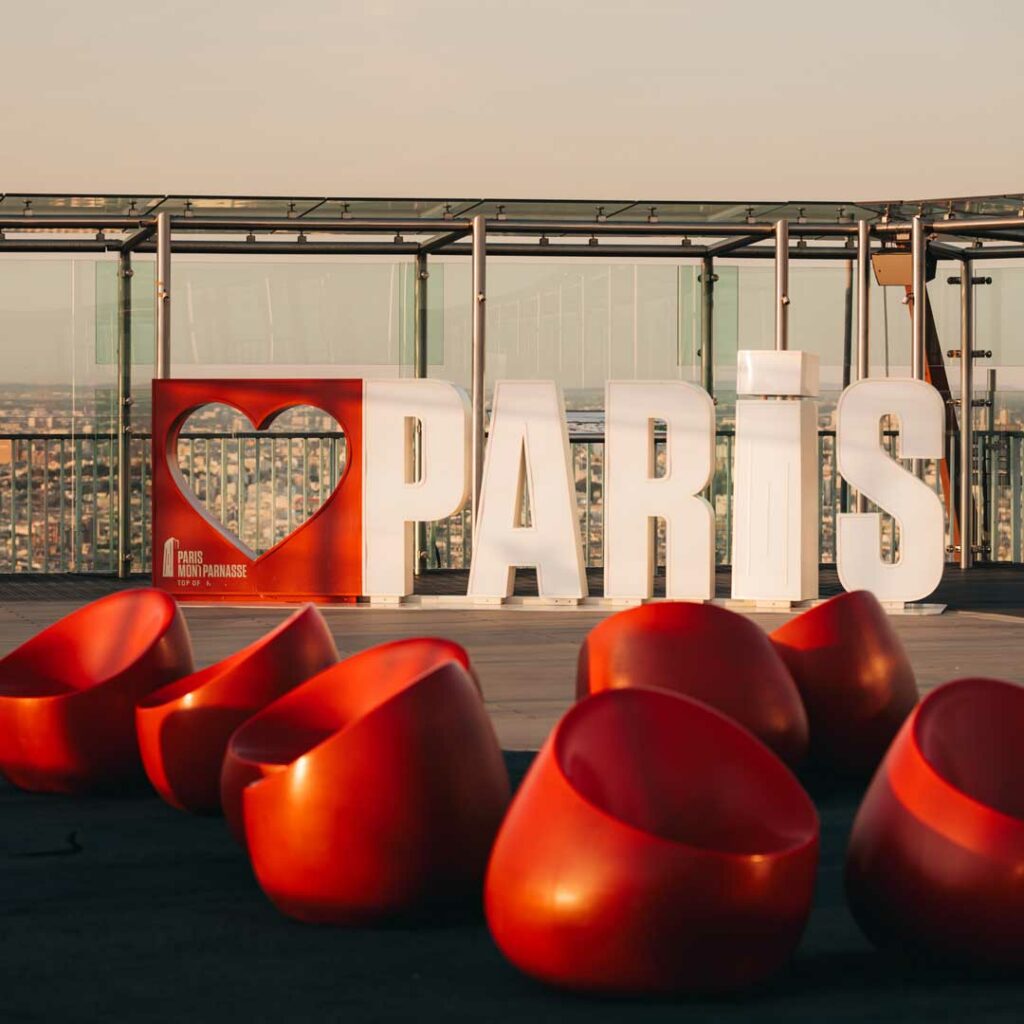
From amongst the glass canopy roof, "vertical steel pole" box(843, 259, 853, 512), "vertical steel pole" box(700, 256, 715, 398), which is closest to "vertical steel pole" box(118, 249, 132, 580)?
Answer: the glass canopy roof

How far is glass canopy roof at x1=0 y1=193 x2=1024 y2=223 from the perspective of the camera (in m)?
20.3

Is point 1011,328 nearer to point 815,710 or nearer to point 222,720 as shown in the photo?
point 815,710

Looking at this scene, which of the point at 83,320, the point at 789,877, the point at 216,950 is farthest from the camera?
the point at 83,320

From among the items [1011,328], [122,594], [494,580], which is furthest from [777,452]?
[122,594]

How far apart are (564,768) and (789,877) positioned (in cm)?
71

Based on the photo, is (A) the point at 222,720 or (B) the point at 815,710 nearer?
(A) the point at 222,720

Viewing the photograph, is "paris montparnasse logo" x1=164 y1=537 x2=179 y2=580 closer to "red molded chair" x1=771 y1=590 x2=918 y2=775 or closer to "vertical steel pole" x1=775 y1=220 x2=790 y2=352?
"vertical steel pole" x1=775 y1=220 x2=790 y2=352

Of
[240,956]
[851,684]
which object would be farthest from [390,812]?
[851,684]

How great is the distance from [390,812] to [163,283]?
555 inches

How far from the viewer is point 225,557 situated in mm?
18828

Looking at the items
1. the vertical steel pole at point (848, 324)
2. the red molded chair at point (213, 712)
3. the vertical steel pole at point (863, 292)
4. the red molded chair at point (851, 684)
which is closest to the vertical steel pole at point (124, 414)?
the vertical steel pole at point (863, 292)

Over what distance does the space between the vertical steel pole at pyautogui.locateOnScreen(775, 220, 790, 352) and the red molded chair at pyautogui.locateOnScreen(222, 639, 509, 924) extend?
13.7 metres

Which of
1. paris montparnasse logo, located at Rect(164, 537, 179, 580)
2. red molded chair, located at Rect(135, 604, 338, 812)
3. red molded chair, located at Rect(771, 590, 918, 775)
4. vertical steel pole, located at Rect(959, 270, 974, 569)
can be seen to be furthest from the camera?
vertical steel pole, located at Rect(959, 270, 974, 569)

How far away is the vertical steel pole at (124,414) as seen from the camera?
848 inches
